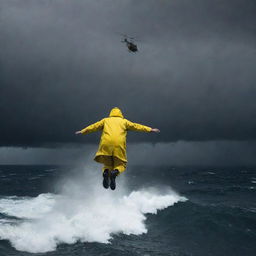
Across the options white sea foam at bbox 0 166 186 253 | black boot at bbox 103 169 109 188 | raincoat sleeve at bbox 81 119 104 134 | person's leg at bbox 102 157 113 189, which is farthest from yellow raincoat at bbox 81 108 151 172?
white sea foam at bbox 0 166 186 253

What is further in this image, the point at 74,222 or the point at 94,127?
the point at 74,222

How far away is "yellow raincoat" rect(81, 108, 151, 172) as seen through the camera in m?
8.53

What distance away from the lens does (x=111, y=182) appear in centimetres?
900

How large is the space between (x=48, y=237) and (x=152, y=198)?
1894cm

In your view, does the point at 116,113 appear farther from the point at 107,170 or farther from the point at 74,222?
the point at 74,222

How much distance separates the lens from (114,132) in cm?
852

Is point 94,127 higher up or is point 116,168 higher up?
point 94,127

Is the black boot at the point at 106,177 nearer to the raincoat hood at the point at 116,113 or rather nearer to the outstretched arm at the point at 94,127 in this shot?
the outstretched arm at the point at 94,127

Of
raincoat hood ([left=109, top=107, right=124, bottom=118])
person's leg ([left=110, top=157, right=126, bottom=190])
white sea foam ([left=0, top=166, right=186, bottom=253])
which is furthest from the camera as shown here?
white sea foam ([left=0, top=166, right=186, bottom=253])

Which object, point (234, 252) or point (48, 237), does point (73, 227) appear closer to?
point (48, 237)

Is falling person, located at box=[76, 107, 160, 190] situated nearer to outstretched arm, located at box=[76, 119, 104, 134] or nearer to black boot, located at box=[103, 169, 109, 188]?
outstretched arm, located at box=[76, 119, 104, 134]

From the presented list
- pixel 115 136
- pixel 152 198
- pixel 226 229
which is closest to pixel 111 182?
pixel 115 136

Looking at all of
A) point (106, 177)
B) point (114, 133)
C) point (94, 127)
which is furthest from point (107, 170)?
point (94, 127)

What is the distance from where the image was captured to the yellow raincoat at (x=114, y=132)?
8531mm
